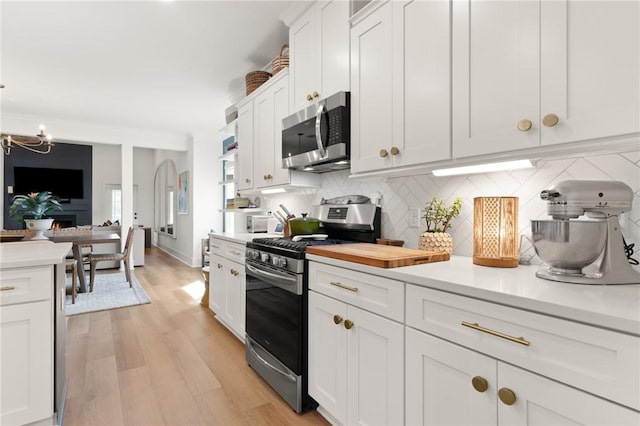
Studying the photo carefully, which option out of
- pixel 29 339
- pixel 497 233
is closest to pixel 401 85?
pixel 497 233

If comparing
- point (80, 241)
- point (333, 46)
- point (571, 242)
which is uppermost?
point (333, 46)

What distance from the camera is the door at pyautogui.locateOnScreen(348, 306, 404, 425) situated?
1.32 meters

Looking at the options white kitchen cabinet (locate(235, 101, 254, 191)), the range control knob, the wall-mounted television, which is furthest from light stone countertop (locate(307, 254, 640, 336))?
the wall-mounted television

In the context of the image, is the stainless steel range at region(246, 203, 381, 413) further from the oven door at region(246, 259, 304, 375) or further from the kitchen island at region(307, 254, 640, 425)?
the kitchen island at region(307, 254, 640, 425)

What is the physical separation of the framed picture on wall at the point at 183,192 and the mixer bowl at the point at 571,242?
677cm

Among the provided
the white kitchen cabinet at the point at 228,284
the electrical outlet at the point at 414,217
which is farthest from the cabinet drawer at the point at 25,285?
the electrical outlet at the point at 414,217

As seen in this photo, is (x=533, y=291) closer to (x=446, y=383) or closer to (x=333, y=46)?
(x=446, y=383)

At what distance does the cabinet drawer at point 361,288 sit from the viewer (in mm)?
1321

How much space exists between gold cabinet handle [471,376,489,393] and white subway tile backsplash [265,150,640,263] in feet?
2.57

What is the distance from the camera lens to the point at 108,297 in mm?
4227

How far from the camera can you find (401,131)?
1683 mm

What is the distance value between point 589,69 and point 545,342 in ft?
2.83

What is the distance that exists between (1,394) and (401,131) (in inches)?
90.5

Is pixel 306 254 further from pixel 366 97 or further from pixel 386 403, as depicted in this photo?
pixel 366 97
